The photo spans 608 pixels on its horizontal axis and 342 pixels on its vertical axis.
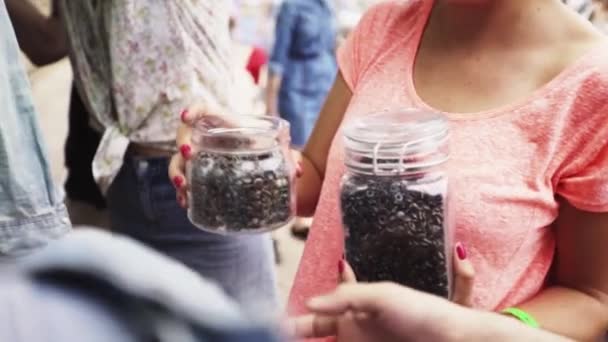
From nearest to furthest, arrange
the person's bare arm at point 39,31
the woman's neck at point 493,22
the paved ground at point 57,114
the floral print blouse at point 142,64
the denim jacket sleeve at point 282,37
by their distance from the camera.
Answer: the woman's neck at point 493,22 < the floral print blouse at point 142,64 < the person's bare arm at point 39,31 < the paved ground at point 57,114 < the denim jacket sleeve at point 282,37

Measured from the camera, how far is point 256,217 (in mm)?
767

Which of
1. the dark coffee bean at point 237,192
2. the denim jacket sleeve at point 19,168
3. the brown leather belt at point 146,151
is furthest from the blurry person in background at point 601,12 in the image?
the denim jacket sleeve at point 19,168

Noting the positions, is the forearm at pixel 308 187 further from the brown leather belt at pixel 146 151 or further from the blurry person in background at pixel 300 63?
the blurry person in background at pixel 300 63

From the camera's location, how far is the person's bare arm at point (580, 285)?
675 millimetres

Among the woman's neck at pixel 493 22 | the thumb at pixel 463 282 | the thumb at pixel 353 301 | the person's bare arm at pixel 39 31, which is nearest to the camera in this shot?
the thumb at pixel 353 301

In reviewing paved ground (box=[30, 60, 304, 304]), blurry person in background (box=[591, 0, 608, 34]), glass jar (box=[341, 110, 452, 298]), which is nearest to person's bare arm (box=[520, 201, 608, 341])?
glass jar (box=[341, 110, 452, 298])

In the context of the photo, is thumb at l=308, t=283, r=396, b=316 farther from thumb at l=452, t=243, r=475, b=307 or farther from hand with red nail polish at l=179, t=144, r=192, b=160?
hand with red nail polish at l=179, t=144, r=192, b=160

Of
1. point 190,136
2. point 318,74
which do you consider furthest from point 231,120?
point 318,74

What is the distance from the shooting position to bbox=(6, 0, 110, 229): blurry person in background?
120 centimetres

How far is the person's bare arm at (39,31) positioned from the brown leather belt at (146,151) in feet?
0.71

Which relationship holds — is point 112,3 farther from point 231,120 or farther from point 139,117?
point 231,120

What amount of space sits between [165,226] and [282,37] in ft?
5.23

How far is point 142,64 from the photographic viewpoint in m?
1.08

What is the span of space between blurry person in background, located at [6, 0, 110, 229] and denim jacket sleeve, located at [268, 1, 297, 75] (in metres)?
1.25
